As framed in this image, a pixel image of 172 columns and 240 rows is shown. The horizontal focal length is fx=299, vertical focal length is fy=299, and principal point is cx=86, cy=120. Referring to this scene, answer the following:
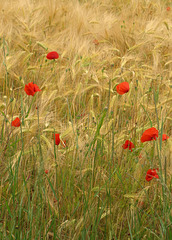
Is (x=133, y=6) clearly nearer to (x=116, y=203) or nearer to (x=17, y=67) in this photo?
(x=17, y=67)

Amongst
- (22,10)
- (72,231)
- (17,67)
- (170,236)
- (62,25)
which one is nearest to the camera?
(170,236)

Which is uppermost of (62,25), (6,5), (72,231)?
(6,5)

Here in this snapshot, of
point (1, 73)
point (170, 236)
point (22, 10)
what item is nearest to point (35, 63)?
point (1, 73)

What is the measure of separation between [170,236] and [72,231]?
290 mm

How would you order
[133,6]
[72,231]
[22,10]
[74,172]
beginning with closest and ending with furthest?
[72,231]
[74,172]
[22,10]
[133,6]

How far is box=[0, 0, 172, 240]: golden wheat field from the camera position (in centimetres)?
90

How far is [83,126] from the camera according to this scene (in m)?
1.29

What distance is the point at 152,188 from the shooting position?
102 cm

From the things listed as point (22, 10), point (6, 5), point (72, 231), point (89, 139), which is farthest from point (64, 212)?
point (6, 5)

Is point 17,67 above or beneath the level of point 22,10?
beneath

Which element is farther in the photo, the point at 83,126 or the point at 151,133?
the point at 83,126

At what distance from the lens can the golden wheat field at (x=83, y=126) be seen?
0.90m

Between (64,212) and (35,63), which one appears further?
(35,63)

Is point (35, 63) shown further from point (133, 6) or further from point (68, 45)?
point (133, 6)
